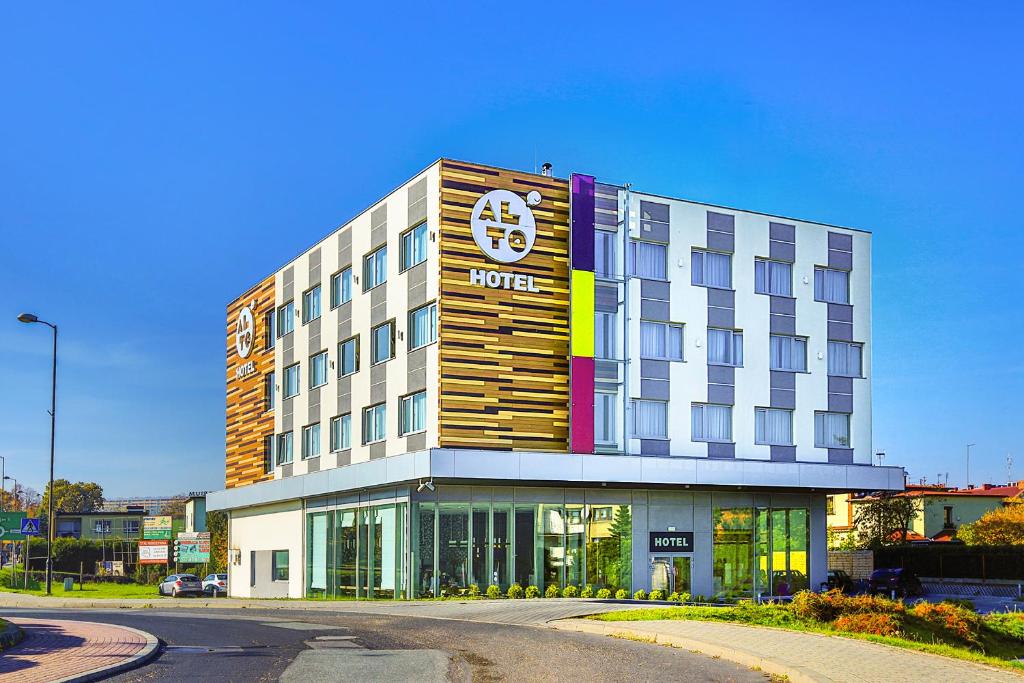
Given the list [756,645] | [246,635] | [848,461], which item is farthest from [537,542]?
[756,645]

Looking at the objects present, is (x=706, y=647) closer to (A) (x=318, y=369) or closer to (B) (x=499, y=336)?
(B) (x=499, y=336)

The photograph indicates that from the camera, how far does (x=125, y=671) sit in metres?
16.8

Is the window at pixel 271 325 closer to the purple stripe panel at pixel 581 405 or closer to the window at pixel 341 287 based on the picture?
the window at pixel 341 287

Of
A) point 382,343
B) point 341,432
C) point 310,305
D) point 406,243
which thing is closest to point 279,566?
point 341,432

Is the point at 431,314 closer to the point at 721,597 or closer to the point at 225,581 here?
the point at 721,597

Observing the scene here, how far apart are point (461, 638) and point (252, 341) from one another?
4285 centimetres

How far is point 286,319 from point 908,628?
42530mm

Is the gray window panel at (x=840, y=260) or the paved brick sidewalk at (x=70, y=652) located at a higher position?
the gray window panel at (x=840, y=260)

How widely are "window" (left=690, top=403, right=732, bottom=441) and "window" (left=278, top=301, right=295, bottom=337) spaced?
21.9 metres

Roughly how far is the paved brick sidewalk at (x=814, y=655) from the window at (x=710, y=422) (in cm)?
2373

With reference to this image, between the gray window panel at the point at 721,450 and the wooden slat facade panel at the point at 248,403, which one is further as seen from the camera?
the wooden slat facade panel at the point at 248,403

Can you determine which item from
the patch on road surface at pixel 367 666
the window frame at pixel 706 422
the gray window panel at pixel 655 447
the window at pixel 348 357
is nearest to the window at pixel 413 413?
the window at pixel 348 357

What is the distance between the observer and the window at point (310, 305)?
54991 millimetres

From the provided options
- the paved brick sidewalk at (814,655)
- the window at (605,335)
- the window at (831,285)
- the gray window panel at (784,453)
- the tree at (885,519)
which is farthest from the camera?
the tree at (885,519)
